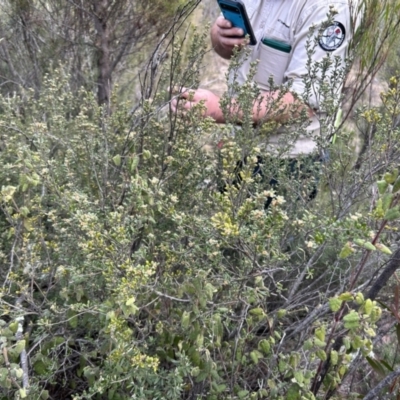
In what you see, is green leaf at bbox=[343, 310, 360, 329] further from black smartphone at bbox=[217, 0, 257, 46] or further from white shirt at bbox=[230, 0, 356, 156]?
black smartphone at bbox=[217, 0, 257, 46]

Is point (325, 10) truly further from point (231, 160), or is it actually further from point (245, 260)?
point (245, 260)

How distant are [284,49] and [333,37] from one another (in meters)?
0.26

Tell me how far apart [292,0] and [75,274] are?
125 cm

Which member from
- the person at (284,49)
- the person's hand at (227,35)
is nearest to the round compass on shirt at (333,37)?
the person at (284,49)

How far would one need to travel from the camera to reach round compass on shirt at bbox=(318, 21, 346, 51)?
1558 mm

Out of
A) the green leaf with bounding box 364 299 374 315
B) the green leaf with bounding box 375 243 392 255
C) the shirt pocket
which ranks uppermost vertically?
the shirt pocket

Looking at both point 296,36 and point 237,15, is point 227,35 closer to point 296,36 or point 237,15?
point 237,15

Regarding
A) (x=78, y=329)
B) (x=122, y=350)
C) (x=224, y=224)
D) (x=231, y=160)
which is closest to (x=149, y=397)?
(x=122, y=350)

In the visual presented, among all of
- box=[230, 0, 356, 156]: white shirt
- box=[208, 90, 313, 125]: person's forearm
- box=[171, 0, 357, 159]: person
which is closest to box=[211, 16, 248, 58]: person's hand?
box=[171, 0, 357, 159]: person

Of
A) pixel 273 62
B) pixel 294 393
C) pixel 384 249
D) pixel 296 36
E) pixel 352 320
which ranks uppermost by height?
pixel 296 36

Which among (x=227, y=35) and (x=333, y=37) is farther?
(x=227, y=35)

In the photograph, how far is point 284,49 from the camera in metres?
1.80

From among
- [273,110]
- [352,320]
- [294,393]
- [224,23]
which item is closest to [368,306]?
[352,320]

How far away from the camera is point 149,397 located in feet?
3.71
